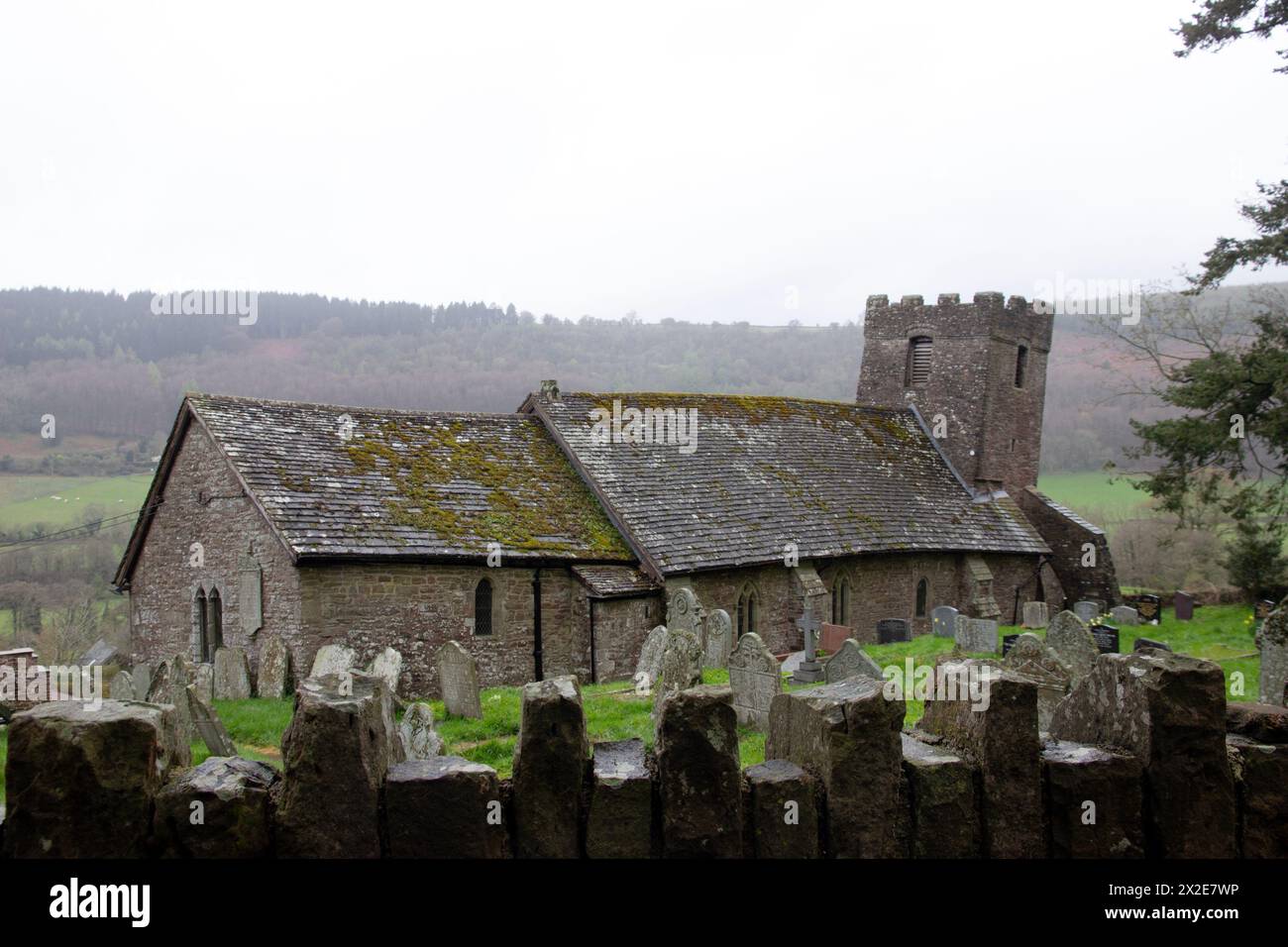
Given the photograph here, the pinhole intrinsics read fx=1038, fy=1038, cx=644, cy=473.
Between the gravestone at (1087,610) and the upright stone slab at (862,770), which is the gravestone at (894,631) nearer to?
the gravestone at (1087,610)

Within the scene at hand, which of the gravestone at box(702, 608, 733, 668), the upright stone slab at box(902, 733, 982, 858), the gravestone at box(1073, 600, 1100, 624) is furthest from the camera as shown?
the gravestone at box(1073, 600, 1100, 624)

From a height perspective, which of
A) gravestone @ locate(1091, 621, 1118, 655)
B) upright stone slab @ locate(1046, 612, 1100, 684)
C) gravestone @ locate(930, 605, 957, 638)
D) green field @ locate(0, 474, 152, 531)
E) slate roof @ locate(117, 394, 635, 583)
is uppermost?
slate roof @ locate(117, 394, 635, 583)

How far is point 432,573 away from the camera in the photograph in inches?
767

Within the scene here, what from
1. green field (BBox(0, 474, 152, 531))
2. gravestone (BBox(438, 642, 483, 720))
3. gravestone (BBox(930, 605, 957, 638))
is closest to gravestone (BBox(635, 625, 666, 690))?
gravestone (BBox(438, 642, 483, 720))

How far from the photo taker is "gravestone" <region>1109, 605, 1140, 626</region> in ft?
91.5

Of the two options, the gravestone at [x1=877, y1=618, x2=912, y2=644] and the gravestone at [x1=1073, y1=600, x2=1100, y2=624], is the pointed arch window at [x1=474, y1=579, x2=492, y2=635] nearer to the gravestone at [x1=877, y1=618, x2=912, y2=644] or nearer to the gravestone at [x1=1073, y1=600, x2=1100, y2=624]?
the gravestone at [x1=877, y1=618, x2=912, y2=644]

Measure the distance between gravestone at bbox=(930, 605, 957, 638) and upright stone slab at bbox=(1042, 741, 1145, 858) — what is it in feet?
60.0

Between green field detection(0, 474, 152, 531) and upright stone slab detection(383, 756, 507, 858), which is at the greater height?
upright stone slab detection(383, 756, 507, 858)

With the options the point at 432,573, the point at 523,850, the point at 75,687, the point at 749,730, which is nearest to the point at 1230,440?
the point at 749,730

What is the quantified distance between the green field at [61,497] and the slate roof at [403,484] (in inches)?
1573

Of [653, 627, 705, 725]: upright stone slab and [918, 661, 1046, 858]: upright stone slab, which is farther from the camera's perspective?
[653, 627, 705, 725]: upright stone slab

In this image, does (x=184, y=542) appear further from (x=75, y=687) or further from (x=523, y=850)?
(x=523, y=850)

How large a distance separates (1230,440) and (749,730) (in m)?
15.1

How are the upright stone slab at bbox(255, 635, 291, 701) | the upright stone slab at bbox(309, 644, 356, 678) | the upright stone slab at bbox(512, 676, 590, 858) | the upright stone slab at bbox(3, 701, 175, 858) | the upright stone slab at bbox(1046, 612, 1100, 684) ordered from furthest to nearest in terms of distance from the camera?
the upright stone slab at bbox(255, 635, 291, 701)
the upright stone slab at bbox(1046, 612, 1100, 684)
the upright stone slab at bbox(309, 644, 356, 678)
the upright stone slab at bbox(512, 676, 590, 858)
the upright stone slab at bbox(3, 701, 175, 858)
